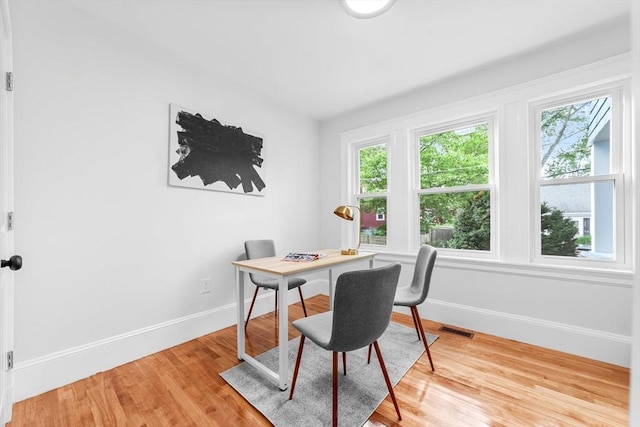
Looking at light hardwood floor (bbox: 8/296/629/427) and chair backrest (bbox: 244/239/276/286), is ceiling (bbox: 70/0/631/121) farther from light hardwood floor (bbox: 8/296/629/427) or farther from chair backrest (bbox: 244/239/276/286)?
light hardwood floor (bbox: 8/296/629/427)

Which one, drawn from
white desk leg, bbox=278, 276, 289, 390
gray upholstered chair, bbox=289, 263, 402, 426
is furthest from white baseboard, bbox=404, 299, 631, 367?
white desk leg, bbox=278, 276, 289, 390

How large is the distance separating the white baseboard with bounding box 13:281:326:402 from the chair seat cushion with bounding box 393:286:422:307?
1.62 metres

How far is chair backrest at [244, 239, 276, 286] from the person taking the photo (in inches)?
103

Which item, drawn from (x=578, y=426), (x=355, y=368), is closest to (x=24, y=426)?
(x=355, y=368)

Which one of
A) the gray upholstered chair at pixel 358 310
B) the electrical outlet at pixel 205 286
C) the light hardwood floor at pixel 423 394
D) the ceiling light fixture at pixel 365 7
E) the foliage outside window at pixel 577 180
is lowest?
A: the light hardwood floor at pixel 423 394

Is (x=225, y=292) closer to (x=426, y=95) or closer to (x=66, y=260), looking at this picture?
(x=66, y=260)

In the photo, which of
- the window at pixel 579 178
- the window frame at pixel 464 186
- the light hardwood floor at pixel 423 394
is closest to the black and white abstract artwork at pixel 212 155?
the light hardwood floor at pixel 423 394

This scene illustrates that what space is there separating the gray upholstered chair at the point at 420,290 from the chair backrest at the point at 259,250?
4.11 feet

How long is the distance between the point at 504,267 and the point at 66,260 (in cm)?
341

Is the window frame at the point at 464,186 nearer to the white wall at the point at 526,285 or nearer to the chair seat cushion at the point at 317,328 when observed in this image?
the white wall at the point at 526,285

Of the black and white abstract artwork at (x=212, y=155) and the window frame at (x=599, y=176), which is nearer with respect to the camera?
the window frame at (x=599, y=176)

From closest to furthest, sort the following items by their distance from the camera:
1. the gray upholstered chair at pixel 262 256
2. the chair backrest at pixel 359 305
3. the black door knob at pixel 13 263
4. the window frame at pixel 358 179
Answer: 1. the black door knob at pixel 13 263
2. the chair backrest at pixel 359 305
3. the gray upholstered chair at pixel 262 256
4. the window frame at pixel 358 179

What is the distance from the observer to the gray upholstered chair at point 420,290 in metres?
1.99

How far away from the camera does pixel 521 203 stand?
7.93ft
